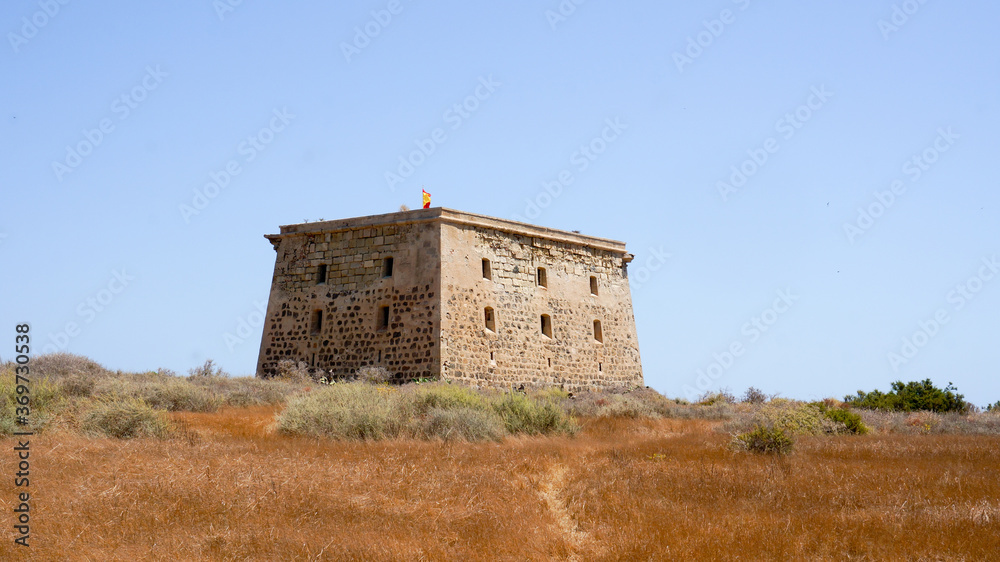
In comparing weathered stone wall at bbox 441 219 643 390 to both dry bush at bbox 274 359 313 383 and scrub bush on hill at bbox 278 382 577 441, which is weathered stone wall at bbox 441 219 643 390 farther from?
scrub bush on hill at bbox 278 382 577 441

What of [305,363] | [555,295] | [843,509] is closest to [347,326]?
[305,363]

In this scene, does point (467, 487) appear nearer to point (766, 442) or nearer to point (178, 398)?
point (766, 442)

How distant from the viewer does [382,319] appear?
73.5ft

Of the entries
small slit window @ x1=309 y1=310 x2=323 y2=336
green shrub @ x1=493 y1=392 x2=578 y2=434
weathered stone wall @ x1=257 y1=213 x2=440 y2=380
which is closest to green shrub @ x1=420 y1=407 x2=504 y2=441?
green shrub @ x1=493 y1=392 x2=578 y2=434

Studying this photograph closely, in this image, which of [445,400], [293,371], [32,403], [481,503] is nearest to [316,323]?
[293,371]

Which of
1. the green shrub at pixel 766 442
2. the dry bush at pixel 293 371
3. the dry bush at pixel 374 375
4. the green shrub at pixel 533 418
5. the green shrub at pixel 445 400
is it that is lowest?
the green shrub at pixel 766 442

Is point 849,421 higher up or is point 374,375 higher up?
point 374,375

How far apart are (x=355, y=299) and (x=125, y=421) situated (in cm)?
1121

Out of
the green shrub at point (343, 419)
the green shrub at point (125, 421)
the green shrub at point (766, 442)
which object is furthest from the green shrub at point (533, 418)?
the green shrub at point (125, 421)

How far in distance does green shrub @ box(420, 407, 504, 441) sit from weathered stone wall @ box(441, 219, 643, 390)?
7.42m

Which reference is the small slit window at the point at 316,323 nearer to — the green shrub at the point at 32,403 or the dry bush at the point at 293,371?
the dry bush at the point at 293,371

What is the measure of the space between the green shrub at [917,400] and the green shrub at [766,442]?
10529 mm

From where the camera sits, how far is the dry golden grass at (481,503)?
22.6 feet

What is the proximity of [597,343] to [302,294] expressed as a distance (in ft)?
30.7
